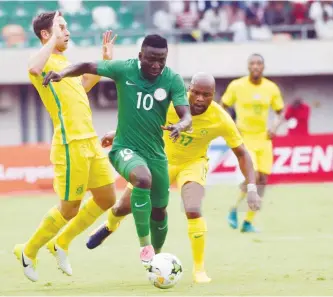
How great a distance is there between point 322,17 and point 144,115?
63.5ft

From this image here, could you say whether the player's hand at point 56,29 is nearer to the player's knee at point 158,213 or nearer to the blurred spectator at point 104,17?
the player's knee at point 158,213

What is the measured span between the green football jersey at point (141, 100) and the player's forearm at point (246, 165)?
107 centimetres

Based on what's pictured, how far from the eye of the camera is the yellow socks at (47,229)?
9617mm

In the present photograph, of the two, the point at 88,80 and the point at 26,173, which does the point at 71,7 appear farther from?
the point at 88,80

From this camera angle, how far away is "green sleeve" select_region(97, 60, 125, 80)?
363 inches

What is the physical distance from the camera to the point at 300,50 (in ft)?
92.4

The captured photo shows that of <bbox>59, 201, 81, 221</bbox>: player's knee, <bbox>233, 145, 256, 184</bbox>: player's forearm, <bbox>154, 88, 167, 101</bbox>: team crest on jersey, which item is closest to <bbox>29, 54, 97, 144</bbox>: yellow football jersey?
<bbox>59, 201, 81, 221</bbox>: player's knee

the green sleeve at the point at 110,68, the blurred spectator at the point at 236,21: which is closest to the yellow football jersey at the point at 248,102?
the green sleeve at the point at 110,68

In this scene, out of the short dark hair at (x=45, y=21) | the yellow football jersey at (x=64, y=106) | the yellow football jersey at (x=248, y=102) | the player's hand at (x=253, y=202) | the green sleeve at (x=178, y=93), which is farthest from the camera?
the yellow football jersey at (x=248, y=102)

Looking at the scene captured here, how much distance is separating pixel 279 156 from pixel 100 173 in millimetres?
12158

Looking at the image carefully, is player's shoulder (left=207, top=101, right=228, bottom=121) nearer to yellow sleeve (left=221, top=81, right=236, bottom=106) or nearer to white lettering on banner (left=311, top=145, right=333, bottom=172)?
yellow sleeve (left=221, top=81, right=236, bottom=106)

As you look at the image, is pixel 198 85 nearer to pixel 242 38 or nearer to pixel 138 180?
pixel 138 180

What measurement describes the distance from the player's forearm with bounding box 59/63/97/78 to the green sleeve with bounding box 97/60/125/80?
0.18 feet

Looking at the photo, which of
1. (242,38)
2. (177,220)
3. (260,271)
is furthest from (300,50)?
(260,271)
